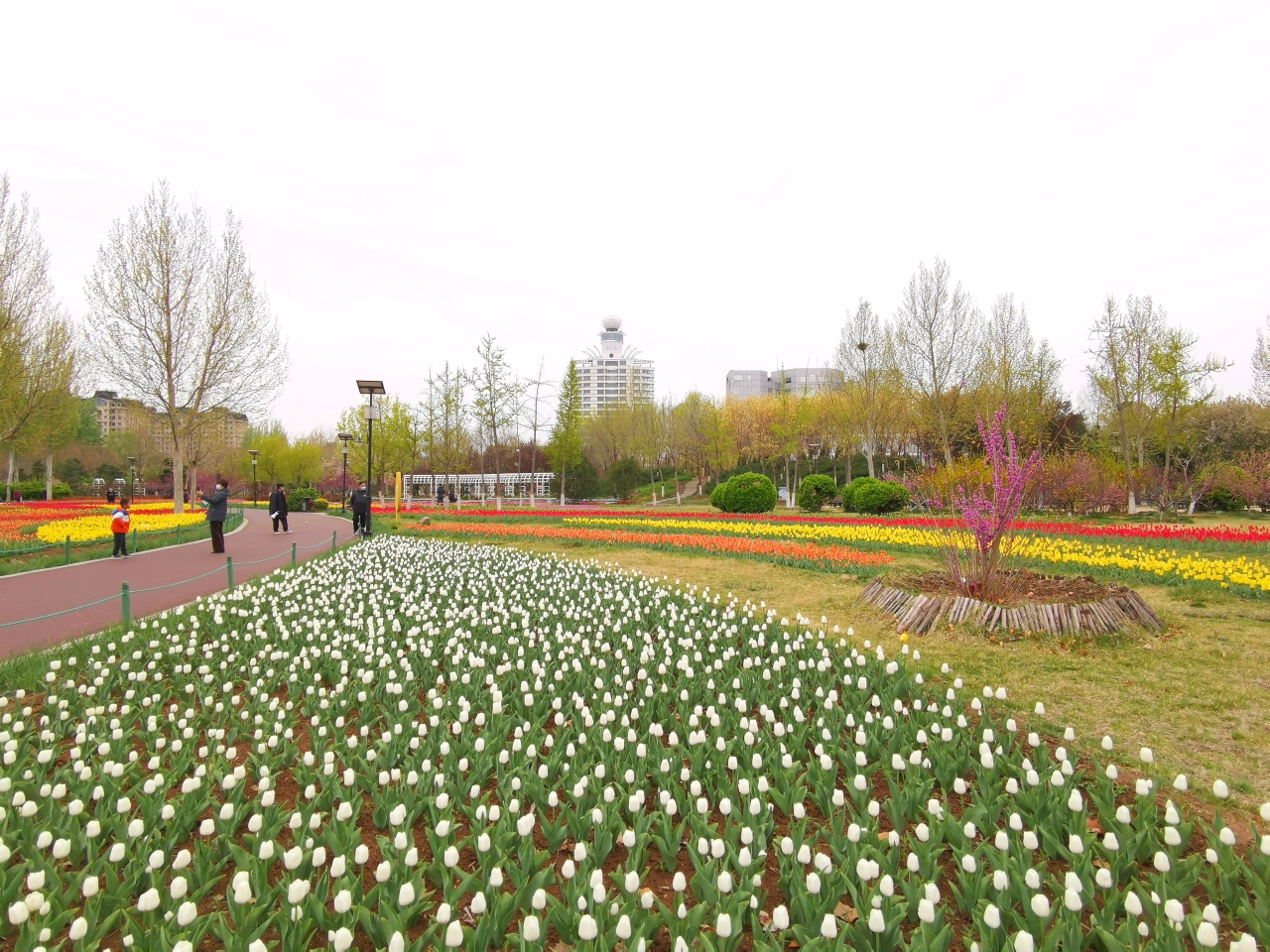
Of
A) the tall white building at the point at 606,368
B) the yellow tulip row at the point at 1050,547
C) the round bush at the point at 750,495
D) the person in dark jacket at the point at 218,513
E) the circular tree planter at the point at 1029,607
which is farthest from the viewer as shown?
the tall white building at the point at 606,368

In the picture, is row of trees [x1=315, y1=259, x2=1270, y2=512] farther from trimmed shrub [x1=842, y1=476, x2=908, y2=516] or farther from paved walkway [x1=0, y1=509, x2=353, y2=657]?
paved walkway [x1=0, y1=509, x2=353, y2=657]

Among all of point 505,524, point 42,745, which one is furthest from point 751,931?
point 505,524

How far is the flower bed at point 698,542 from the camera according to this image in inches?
440

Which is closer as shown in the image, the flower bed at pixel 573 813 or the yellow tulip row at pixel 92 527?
the flower bed at pixel 573 813

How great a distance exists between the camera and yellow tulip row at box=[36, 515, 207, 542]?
15.0 m

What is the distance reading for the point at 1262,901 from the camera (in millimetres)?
2383

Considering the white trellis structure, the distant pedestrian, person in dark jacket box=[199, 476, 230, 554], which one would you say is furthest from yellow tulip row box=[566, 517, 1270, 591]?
the white trellis structure

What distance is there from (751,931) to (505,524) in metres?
18.8

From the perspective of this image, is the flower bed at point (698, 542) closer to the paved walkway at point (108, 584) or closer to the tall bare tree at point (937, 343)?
the paved walkway at point (108, 584)

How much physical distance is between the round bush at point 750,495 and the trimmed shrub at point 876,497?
A: 9.78 feet

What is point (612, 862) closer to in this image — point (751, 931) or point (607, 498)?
point (751, 931)

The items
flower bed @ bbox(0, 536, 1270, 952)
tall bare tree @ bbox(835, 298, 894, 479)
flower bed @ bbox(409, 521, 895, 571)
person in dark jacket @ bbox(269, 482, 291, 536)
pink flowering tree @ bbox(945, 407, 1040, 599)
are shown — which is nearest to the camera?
flower bed @ bbox(0, 536, 1270, 952)

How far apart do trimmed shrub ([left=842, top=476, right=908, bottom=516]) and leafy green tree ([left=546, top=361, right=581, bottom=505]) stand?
1616 centimetres

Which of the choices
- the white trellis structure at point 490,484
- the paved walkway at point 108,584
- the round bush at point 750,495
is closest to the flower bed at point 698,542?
the paved walkway at point 108,584
